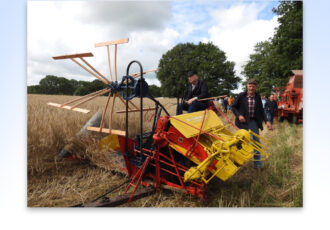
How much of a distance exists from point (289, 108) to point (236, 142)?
8.01 metres

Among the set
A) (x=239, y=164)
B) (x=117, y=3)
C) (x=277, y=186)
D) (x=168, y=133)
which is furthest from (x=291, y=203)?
(x=117, y=3)

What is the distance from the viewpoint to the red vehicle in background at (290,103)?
829cm

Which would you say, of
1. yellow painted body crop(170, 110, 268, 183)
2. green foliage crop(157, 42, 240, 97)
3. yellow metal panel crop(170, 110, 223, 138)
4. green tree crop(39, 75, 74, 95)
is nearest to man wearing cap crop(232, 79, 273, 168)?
yellow metal panel crop(170, 110, 223, 138)

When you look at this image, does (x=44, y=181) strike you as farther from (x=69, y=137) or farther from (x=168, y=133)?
(x=168, y=133)

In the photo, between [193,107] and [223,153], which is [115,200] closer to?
[223,153]

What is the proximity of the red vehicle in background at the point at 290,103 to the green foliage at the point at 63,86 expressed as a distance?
7.42 metres

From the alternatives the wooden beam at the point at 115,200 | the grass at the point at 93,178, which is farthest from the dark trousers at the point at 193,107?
the wooden beam at the point at 115,200

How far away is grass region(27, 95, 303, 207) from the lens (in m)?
2.80

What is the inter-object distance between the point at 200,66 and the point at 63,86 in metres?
9.73

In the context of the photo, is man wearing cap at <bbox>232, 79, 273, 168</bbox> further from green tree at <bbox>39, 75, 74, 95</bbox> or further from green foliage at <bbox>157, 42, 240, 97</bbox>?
green foliage at <bbox>157, 42, 240, 97</bbox>

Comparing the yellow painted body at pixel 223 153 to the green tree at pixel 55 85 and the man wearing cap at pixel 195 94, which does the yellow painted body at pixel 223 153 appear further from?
the green tree at pixel 55 85

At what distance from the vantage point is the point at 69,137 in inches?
143

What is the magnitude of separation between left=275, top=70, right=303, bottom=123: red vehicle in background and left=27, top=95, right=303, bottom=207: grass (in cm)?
523
